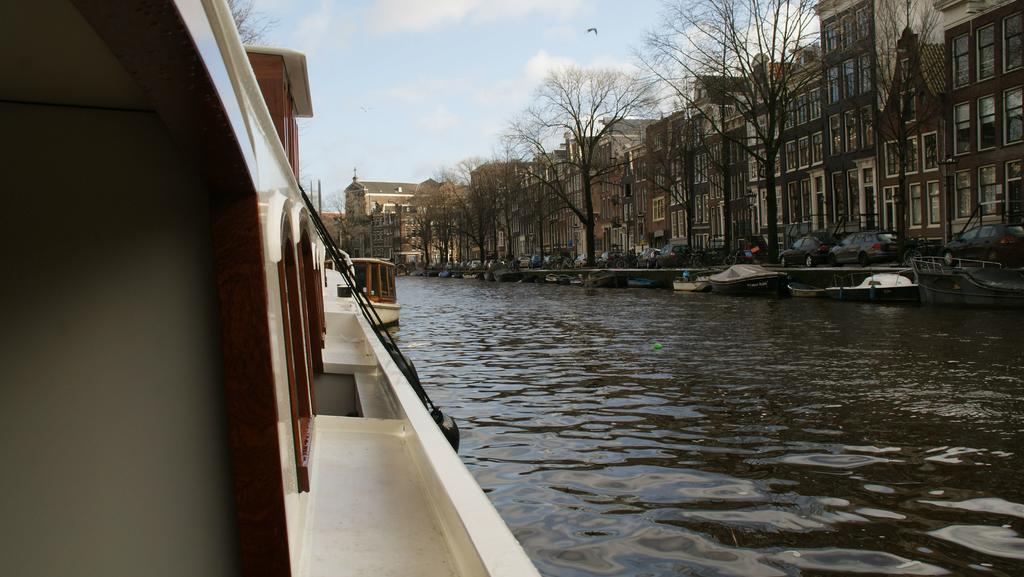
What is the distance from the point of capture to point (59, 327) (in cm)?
206

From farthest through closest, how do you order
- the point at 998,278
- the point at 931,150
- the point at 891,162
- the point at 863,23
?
the point at 891,162 < the point at 931,150 < the point at 863,23 < the point at 998,278

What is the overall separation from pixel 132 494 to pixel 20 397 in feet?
1.11

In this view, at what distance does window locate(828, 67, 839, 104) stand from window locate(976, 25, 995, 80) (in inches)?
331

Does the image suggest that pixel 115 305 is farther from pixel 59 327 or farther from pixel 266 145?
pixel 266 145

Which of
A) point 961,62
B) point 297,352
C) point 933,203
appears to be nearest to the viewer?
point 297,352

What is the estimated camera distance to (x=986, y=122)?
28125 millimetres

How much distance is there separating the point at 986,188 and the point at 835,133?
36.1ft

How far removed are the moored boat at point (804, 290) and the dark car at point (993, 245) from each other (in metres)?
3.35

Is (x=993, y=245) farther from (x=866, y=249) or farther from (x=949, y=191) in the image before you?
(x=949, y=191)

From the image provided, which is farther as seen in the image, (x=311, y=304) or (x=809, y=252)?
(x=809, y=252)

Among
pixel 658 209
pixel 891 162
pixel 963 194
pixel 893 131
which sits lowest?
pixel 963 194

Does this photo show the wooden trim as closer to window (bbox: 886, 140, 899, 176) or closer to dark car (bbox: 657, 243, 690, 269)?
window (bbox: 886, 140, 899, 176)

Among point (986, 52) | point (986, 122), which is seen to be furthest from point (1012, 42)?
point (986, 122)

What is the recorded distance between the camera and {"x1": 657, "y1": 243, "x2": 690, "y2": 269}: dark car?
4056cm
